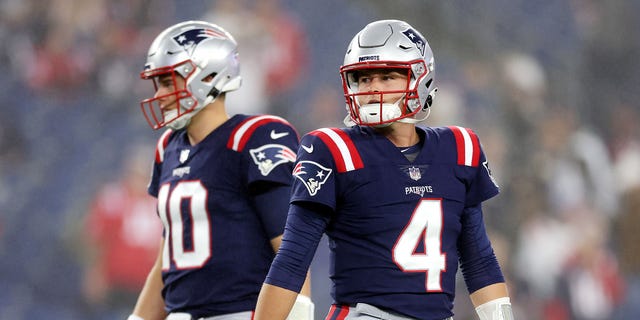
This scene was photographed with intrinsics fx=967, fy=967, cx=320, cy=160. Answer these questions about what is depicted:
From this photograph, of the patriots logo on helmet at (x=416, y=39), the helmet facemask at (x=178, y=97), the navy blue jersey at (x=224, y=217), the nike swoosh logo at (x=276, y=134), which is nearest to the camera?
the patriots logo on helmet at (x=416, y=39)

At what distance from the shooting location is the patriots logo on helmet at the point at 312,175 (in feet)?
6.85

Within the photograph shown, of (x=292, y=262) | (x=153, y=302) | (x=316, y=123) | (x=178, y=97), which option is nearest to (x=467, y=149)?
(x=292, y=262)

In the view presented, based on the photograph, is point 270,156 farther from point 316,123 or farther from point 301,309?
point 316,123

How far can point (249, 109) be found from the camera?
21.1 feet

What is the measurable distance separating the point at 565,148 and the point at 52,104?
3.61 m

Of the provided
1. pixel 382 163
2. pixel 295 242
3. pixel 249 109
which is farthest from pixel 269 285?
pixel 249 109

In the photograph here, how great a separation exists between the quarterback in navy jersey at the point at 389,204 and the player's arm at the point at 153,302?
0.82 m

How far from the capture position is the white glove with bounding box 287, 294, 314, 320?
7.98 feet

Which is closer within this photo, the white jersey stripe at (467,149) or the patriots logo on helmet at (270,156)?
the white jersey stripe at (467,149)

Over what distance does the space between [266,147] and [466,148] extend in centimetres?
62

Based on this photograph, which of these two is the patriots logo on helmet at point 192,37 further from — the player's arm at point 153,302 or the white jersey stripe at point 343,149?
the white jersey stripe at point 343,149

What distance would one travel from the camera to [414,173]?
2.16 metres

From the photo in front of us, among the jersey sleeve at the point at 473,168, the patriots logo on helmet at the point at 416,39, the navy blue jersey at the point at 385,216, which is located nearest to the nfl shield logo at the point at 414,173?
the navy blue jersey at the point at 385,216

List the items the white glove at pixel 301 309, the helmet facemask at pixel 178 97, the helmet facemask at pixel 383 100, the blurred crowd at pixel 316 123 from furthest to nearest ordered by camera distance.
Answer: the blurred crowd at pixel 316 123, the helmet facemask at pixel 178 97, the white glove at pixel 301 309, the helmet facemask at pixel 383 100
